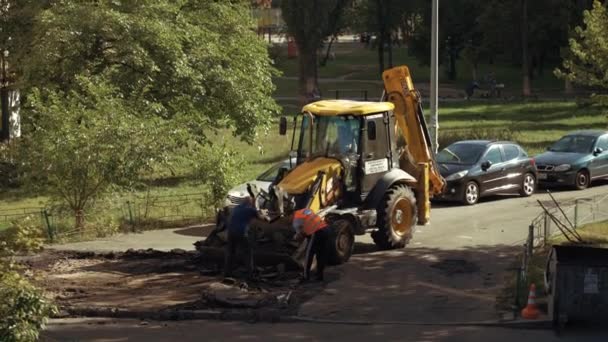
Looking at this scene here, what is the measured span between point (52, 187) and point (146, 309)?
788cm

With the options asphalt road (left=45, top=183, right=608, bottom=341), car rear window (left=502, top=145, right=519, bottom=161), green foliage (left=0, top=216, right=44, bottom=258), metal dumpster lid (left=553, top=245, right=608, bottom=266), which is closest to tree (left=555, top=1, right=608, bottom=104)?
car rear window (left=502, top=145, right=519, bottom=161)

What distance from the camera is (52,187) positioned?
22.1 meters

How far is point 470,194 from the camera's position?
25406mm

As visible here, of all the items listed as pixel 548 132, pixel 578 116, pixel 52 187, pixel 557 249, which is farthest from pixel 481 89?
pixel 557 249

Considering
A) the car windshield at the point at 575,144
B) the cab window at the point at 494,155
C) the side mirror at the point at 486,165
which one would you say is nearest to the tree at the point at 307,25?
the car windshield at the point at 575,144

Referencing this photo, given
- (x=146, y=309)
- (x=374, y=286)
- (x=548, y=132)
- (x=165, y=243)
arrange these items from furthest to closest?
(x=548, y=132) → (x=165, y=243) → (x=374, y=286) → (x=146, y=309)

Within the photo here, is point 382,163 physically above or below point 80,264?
above

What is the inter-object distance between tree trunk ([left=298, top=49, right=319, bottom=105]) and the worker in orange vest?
136ft

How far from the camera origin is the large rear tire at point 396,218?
19203 mm

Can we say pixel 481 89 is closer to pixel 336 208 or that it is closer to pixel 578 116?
pixel 578 116

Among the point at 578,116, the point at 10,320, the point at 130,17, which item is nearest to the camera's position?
the point at 10,320

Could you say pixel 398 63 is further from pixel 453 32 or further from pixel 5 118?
pixel 5 118

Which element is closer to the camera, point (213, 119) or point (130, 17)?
point (130, 17)

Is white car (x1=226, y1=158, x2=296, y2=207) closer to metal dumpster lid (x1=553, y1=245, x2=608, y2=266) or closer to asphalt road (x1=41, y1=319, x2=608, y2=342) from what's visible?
asphalt road (x1=41, y1=319, x2=608, y2=342)
